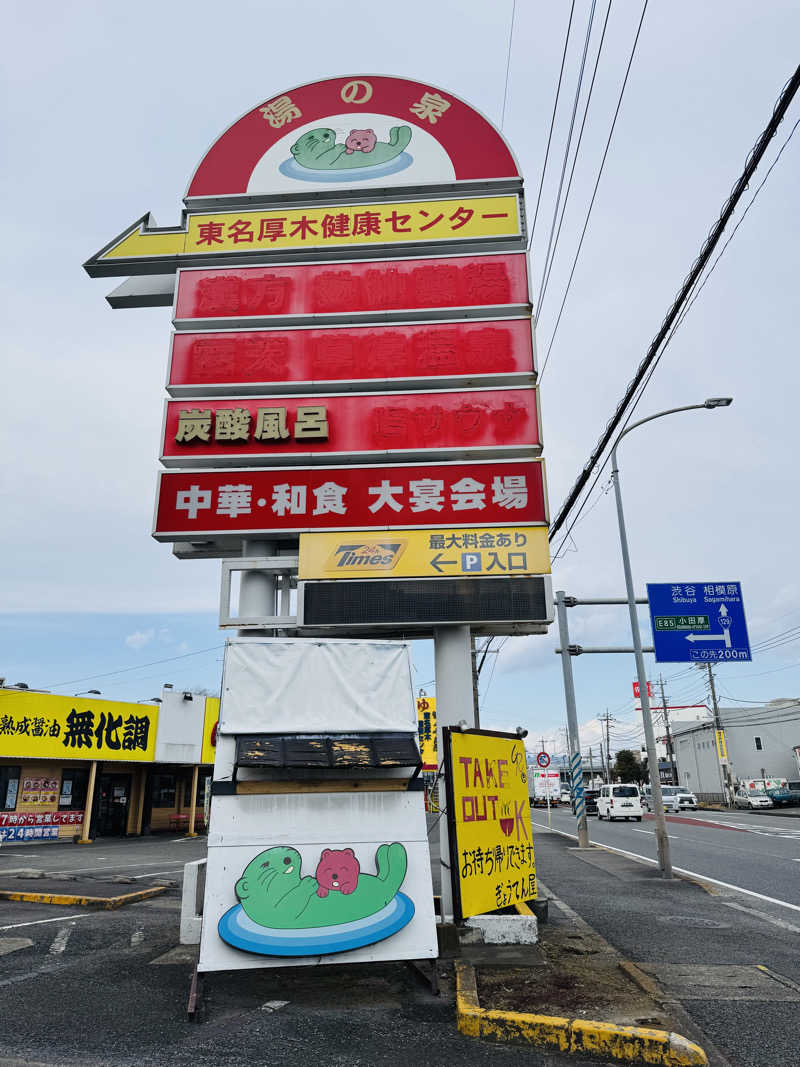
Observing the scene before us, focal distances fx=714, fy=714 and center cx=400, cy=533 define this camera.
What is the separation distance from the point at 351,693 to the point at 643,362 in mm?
7056

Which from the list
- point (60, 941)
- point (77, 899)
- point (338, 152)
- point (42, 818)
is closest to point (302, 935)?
A: point (60, 941)

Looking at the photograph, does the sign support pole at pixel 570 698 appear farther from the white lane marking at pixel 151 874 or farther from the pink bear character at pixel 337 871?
the pink bear character at pixel 337 871

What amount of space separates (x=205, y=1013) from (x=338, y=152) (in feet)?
39.7

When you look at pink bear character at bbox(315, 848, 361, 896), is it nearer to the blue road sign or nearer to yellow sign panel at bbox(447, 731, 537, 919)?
yellow sign panel at bbox(447, 731, 537, 919)

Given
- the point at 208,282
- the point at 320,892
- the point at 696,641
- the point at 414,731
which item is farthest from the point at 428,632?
the point at 696,641

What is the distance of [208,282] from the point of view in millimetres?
11227

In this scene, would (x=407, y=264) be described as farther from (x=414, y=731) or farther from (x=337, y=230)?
(x=414, y=731)

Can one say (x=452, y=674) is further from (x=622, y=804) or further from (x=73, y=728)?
(x=622, y=804)

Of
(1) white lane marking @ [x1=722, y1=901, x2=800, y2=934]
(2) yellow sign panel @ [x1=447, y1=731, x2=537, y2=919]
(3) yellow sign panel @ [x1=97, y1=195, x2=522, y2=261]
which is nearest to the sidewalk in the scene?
(1) white lane marking @ [x1=722, y1=901, x2=800, y2=934]

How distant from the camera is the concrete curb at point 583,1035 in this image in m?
4.50

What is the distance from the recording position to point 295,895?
6.08m

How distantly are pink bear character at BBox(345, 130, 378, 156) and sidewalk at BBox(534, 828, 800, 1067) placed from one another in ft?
40.1

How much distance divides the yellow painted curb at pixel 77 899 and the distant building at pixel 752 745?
62.4m

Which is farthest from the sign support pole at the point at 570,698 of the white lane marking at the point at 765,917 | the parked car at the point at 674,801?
the parked car at the point at 674,801
